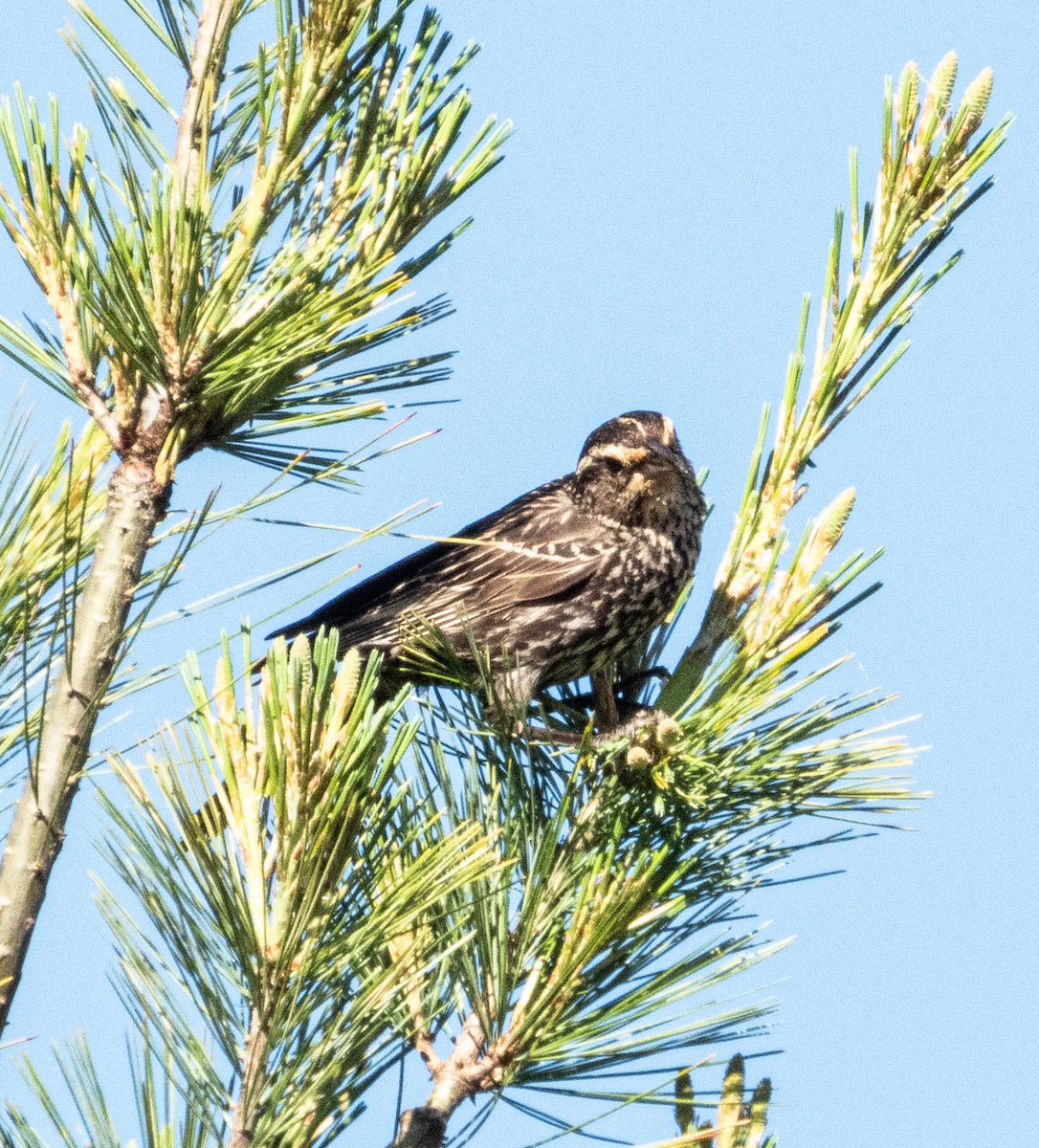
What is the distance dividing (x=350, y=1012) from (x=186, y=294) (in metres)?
0.87

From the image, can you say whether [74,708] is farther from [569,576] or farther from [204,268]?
[569,576]

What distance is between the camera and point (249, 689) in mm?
1575

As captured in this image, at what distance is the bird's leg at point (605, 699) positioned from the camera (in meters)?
2.87

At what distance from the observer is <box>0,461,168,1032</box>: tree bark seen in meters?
1.60

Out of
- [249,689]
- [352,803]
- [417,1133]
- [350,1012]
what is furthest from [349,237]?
[417,1133]

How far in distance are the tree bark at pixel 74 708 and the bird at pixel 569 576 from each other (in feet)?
4.61

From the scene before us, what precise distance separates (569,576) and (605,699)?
0.73 m

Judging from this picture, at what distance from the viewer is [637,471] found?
3.84 meters

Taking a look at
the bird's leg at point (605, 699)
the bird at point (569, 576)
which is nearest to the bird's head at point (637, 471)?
the bird at point (569, 576)

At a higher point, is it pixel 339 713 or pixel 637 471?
pixel 637 471

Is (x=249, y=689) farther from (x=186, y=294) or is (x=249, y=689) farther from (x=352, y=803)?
(x=186, y=294)

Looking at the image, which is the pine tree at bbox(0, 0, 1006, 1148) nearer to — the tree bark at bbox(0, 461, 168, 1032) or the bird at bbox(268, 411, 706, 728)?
the tree bark at bbox(0, 461, 168, 1032)

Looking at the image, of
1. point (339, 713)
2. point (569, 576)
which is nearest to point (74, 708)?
point (339, 713)

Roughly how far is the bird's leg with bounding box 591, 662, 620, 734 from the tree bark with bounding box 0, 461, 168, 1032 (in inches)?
49.9
